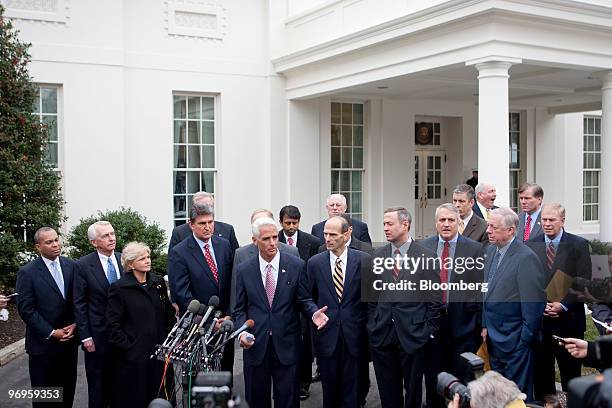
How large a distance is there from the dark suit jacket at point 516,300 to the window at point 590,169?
1661 centimetres

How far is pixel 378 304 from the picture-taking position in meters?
5.80

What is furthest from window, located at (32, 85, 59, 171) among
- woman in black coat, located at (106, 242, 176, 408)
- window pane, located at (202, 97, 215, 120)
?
woman in black coat, located at (106, 242, 176, 408)

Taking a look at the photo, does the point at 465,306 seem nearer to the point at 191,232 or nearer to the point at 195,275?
the point at 195,275

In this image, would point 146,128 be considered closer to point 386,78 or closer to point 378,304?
point 386,78

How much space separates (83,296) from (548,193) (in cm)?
1625

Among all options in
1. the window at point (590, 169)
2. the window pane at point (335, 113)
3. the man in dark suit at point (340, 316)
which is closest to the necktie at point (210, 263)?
the man in dark suit at point (340, 316)

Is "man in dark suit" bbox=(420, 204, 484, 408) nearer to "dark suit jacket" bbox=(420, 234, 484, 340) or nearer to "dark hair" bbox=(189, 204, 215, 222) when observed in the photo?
"dark suit jacket" bbox=(420, 234, 484, 340)

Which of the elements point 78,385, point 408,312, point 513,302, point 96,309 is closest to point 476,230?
point 513,302

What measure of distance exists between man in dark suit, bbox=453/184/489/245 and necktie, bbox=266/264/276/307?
7.79 feet

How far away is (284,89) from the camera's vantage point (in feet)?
51.3

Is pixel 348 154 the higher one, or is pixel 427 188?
pixel 348 154

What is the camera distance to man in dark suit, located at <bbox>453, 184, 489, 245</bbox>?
23.7 feet

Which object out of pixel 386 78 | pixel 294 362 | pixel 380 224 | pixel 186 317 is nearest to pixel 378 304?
pixel 294 362

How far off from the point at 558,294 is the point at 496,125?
5260mm
